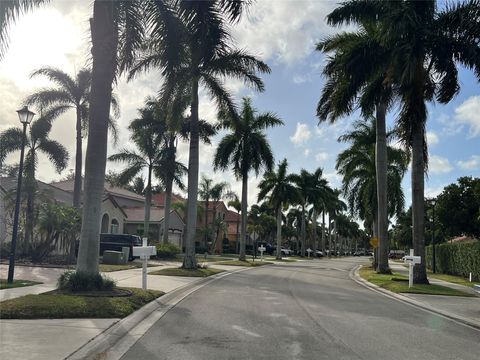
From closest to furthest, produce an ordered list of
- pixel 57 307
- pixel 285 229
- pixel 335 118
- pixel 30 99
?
pixel 57 307
pixel 335 118
pixel 30 99
pixel 285 229

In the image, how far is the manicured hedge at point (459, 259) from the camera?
29.0 metres

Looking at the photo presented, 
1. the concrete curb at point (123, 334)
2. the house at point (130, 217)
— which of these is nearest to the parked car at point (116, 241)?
the house at point (130, 217)

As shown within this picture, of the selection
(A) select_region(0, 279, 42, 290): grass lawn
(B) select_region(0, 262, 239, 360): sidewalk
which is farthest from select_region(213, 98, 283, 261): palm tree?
(B) select_region(0, 262, 239, 360): sidewalk

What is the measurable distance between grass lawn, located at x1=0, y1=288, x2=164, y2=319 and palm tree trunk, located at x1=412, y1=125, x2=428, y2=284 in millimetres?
Answer: 14430

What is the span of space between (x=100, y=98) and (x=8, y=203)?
54.7 ft

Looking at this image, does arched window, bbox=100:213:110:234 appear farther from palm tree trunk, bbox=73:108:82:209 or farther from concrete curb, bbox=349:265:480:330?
concrete curb, bbox=349:265:480:330

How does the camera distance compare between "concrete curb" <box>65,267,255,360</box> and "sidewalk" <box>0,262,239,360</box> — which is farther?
"concrete curb" <box>65,267,255,360</box>

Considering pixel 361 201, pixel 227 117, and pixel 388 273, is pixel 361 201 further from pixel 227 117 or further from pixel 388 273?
pixel 227 117

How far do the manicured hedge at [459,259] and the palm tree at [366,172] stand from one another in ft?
15.4

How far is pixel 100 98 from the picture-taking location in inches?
553

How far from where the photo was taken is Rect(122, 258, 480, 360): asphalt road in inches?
312

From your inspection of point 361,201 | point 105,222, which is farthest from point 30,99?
point 361,201

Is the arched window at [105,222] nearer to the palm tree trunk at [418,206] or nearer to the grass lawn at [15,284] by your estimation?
the grass lawn at [15,284]

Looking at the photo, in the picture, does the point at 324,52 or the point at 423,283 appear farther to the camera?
the point at 324,52
